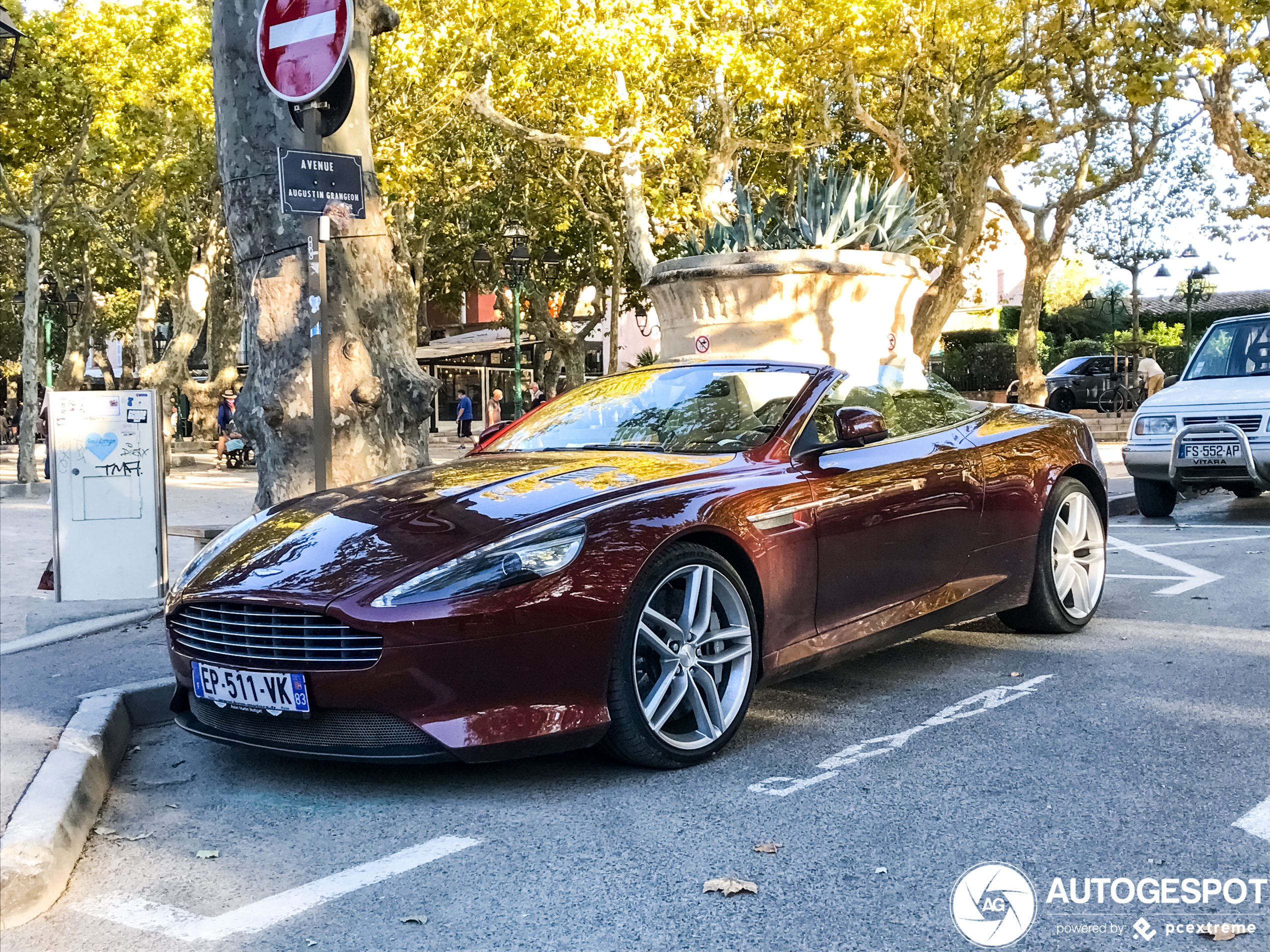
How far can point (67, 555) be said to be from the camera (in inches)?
289

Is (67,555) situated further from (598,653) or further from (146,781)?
(598,653)

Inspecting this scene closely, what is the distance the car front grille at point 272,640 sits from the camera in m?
3.94

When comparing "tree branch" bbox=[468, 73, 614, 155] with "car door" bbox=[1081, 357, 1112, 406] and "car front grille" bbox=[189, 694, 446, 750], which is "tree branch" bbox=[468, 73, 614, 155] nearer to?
"car front grille" bbox=[189, 694, 446, 750]

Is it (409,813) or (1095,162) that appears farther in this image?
(1095,162)

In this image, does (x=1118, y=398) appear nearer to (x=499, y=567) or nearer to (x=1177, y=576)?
(x=1177, y=576)

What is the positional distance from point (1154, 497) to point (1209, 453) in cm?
116

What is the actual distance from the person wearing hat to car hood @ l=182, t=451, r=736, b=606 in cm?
2264

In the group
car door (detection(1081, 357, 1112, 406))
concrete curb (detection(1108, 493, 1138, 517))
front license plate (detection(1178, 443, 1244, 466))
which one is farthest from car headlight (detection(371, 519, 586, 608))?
car door (detection(1081, 357, 1112, 406))

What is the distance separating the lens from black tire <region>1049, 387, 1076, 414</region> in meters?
33.8

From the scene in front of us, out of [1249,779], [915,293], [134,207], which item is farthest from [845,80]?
[1249,779]

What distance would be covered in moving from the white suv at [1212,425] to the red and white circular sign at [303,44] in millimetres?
8088

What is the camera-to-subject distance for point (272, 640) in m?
4.09

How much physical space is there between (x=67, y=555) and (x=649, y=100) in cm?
1742

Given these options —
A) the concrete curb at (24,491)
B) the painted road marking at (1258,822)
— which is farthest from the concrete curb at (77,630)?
the concrete curb at (24,491)
